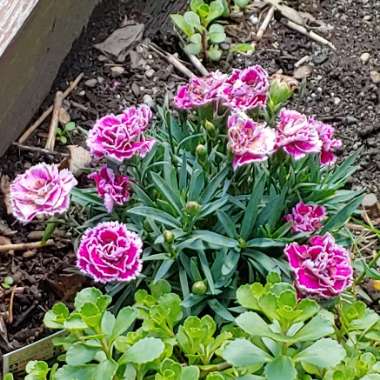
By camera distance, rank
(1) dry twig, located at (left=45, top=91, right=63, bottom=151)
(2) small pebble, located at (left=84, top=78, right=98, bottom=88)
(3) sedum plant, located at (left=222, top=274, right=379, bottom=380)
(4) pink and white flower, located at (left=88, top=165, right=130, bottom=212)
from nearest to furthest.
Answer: (3) sedum plant, located at (left=222, top=274, right=379, bottom=380)
(4) pink and white flower, located at (left=88, top=165, right=130, bottom=212)
(1) dry twig, located at (left=45, top=91, right=63, bottom=151)
(2) small pebble, located at (left=84, top=78, right=98, bottom=88)

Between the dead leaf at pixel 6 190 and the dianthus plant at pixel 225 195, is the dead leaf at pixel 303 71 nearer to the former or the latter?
the dianthus plant at pixel 225 195

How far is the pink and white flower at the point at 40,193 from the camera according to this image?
1969 mm

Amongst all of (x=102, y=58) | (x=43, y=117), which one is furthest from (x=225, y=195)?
(x=102, y=58)

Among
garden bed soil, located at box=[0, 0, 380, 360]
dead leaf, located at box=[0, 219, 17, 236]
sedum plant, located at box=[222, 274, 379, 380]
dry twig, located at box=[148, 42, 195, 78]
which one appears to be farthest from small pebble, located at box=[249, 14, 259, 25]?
sedum plant, located at box=[222, 274, 379, 380]

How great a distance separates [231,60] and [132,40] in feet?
0.90

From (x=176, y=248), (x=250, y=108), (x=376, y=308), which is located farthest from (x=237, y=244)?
(x=376, y=308)

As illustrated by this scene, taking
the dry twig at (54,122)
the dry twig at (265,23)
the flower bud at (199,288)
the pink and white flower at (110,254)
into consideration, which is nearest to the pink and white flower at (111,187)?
the pink and white flower at (110,254)

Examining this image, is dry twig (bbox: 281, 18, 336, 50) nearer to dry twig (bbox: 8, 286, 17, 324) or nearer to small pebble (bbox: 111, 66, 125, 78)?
small pebble (bbox: 111, 66, 125, 78)

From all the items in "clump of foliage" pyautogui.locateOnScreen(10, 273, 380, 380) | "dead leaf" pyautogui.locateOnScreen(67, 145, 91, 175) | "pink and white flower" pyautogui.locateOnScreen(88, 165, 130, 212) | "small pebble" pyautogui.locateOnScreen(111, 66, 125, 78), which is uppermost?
"small pebble" pyautogui.locateOnScreen(111, 66, 125, 78)

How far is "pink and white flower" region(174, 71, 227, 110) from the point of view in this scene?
2.10 metres

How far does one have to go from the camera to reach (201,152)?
2090 mm

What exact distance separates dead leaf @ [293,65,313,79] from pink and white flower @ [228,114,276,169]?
865 millimetres

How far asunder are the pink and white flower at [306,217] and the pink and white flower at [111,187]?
337 millimetres

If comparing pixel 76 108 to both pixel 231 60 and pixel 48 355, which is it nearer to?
pixel 231 60
